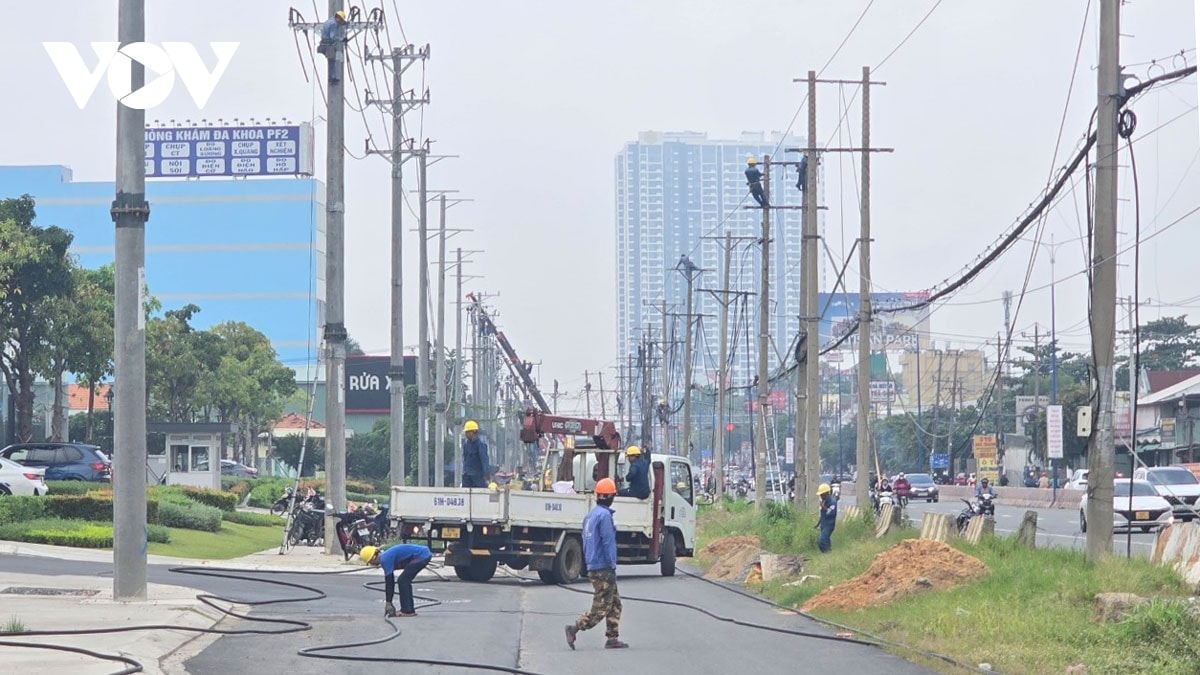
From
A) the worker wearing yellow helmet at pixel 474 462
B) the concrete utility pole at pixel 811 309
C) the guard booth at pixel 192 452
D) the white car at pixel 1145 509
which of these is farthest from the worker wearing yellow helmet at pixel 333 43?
the guard booth at pixel 192 452

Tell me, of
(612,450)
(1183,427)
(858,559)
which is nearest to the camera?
(858,559)

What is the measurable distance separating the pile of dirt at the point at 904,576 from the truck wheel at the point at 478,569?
22.9ft

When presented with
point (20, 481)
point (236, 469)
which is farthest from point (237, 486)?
point (236, 469)

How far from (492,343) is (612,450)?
84025 mm

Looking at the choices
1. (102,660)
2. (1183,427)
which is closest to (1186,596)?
(102,660)

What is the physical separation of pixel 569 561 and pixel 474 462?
245 cm

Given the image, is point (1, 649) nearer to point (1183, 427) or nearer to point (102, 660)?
point (102, 660)

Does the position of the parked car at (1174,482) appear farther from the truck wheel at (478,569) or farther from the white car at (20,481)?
the white car at (20,481)

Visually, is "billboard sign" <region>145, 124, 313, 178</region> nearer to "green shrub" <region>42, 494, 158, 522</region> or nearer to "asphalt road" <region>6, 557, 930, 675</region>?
"green shrub" <region>42, 494, 158, 522</region>

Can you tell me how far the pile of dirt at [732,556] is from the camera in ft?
100

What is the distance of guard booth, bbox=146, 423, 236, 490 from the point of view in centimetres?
5562

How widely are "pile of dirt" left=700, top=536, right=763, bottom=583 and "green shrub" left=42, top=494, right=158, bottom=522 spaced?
1223 cm

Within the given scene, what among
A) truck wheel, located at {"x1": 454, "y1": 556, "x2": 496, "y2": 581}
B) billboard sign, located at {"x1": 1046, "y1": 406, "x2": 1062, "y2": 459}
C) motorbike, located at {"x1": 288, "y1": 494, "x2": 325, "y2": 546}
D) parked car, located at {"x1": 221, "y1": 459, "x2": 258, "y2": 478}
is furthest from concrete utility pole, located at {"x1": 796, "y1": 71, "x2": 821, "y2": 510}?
parked car, located at {"x1": 221, "y1": 459, "x2": 258, "y2": 478}

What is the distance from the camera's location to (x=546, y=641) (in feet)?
57.7
